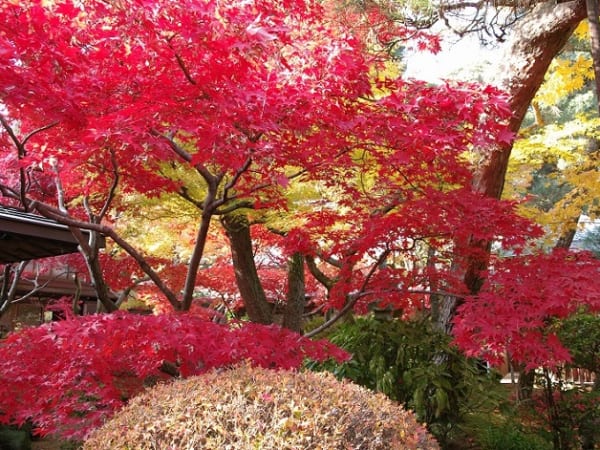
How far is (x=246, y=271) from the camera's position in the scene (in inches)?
353

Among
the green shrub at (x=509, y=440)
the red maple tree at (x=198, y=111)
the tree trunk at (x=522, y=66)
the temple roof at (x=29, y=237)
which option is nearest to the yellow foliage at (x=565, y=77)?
the tree trunk at (x=522, y=66)

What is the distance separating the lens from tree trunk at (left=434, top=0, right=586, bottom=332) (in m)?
6.69

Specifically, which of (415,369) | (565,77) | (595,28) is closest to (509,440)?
(415,369)

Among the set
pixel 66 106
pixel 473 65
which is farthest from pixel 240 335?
pixel 473 65

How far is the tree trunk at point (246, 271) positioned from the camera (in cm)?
875

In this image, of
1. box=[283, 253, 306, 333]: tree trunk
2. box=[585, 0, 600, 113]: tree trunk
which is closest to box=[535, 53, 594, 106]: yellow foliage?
box=[585, 0, 600, 113]: tree trunk

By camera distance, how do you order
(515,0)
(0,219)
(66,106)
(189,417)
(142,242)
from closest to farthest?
(189,417) < (66,106) < (0,219) < (515,0) < (142,242)

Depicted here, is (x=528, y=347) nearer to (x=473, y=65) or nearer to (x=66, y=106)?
(x=66, y=106)

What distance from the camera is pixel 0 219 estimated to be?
4.69 metres

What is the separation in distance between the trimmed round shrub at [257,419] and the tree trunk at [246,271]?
18.1ft

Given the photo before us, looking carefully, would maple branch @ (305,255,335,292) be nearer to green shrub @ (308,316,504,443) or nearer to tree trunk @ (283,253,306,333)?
A: tree trunk @ (283,253,306,333)

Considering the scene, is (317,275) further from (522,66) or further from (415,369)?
(522,66)

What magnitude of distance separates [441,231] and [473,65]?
1860 cm

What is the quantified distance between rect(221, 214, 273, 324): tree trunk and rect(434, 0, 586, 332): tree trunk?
11.3 ft
